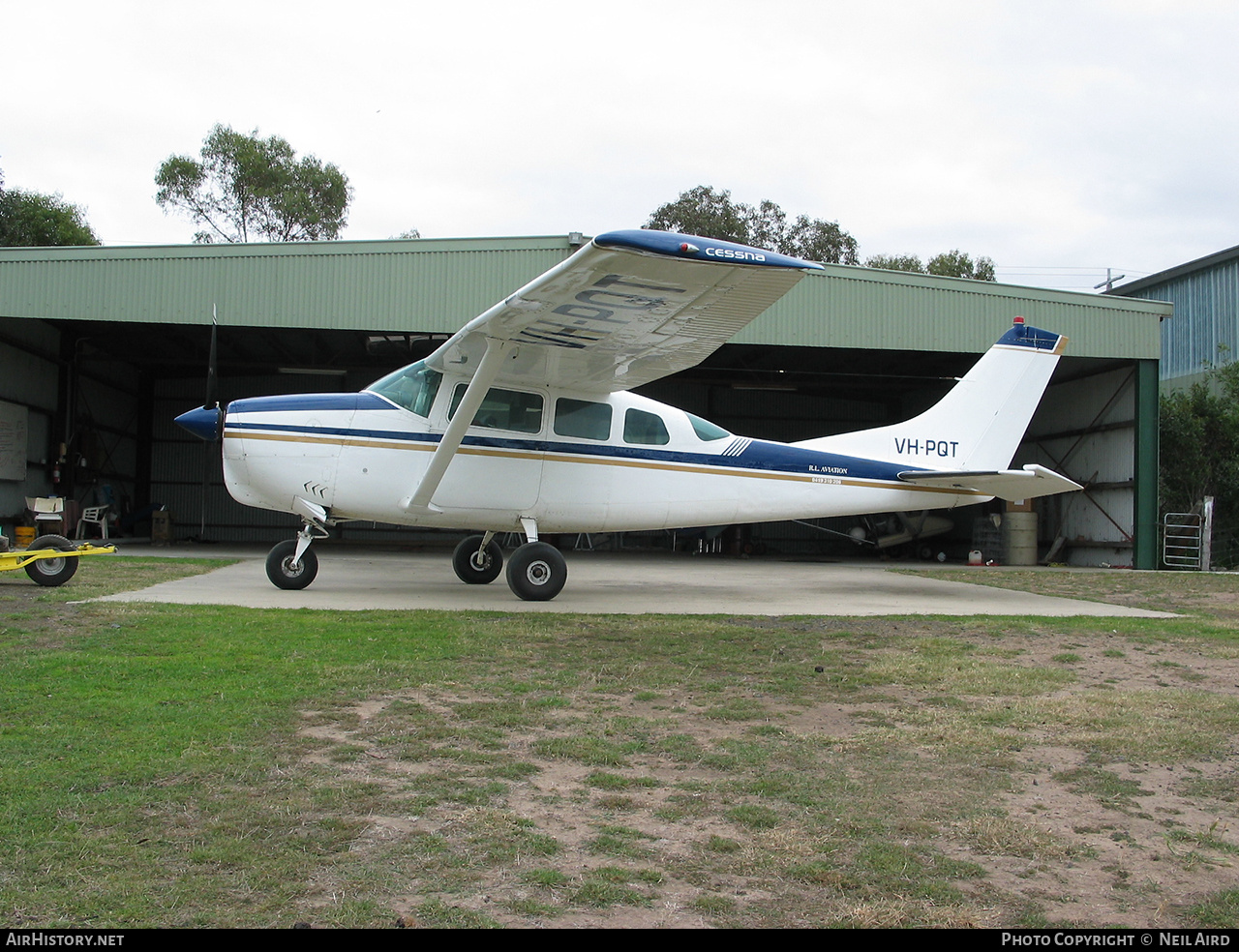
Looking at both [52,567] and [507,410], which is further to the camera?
[507,410]

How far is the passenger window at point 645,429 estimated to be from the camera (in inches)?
424

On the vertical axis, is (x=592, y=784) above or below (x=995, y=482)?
below

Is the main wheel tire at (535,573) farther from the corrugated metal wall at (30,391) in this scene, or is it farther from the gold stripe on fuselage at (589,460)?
the corrugated metal wall at (30,391)

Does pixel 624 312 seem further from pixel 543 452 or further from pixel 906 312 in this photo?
pixel 906 312

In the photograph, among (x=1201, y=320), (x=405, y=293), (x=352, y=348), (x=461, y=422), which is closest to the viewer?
(x=461, y=422)

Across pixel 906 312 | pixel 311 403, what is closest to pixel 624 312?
pixel 311 403

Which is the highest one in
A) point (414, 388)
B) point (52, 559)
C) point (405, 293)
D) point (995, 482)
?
point (405, 293)

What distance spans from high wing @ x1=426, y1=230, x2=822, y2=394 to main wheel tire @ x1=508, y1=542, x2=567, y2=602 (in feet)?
6.43

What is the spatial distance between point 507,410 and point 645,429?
1672mm

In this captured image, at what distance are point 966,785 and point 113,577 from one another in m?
10.2

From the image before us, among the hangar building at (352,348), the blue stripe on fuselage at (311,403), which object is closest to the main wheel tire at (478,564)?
the blue stripe on fuselage at (311,403)

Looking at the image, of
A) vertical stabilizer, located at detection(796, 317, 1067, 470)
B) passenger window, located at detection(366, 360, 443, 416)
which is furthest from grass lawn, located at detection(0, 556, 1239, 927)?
vertical stabilizer, located at detection(796, 317, 1067, 470)

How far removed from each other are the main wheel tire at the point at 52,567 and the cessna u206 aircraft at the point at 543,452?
5.70ft

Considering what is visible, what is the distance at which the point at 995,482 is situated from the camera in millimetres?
11953
